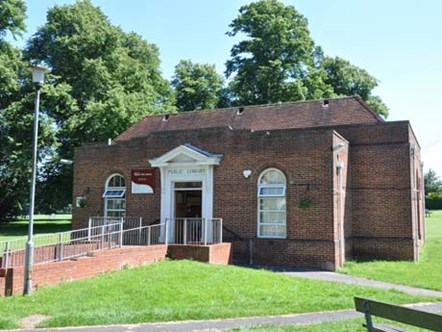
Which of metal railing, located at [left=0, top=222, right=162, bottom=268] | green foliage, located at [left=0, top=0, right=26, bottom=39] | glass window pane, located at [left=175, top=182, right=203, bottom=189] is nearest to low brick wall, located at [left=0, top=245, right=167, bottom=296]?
metal railing, located at [left=0, top=222, right=162, bottom=268]

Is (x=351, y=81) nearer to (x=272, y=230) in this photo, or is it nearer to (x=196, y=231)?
(x=272, y=230)

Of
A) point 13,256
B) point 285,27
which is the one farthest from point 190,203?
point 285,27

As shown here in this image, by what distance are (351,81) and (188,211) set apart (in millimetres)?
25326

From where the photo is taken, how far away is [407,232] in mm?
18000

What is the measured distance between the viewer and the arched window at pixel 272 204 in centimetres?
1702

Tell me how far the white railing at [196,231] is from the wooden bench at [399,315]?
424 inches

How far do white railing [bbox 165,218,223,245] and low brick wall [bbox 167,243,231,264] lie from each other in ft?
3.16

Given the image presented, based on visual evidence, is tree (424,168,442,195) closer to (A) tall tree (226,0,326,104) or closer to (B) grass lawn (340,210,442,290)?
(A) tall tree (226,0,326,104)

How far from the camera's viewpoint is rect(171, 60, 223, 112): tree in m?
42.1

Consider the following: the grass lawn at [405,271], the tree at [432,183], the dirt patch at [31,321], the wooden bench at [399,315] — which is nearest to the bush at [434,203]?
the tree at [432,183]

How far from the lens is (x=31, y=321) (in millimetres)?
→ 8266

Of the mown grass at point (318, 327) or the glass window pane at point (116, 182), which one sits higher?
the glass window pane at point (116, 182)

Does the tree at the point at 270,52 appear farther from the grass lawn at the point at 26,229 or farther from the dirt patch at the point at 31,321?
the dirt patch at the point at 31,321

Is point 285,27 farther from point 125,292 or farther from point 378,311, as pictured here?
point 378,311
